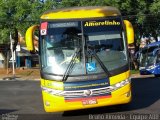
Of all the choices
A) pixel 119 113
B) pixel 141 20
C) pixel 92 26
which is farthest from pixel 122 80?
pixel 141 20

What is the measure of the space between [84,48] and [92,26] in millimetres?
717

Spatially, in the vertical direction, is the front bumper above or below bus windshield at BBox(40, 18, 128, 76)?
below

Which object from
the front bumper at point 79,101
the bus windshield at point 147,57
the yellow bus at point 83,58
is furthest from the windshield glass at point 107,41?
the bus windshield at point 147,57

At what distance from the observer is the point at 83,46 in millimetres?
12875

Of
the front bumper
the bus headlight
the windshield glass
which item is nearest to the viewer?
the front bumper

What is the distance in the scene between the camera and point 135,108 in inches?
535

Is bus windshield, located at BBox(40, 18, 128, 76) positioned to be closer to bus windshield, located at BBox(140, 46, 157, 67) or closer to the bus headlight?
the bus headlight

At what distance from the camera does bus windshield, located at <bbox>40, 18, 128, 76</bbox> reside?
1270 cm

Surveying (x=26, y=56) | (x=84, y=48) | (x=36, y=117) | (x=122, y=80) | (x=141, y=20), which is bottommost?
(x=26, y=56)

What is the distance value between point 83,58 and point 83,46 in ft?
1.18

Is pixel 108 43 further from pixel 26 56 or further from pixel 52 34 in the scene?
pixel 26 56

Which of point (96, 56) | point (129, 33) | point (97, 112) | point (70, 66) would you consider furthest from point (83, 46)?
point (97, 112)

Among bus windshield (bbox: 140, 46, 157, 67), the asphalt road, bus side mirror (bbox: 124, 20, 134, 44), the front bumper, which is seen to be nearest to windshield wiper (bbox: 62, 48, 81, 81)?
the front bumper

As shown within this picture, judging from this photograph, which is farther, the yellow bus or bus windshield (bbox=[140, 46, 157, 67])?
bus windshield (bbox=[140, 46, 157, 67])
